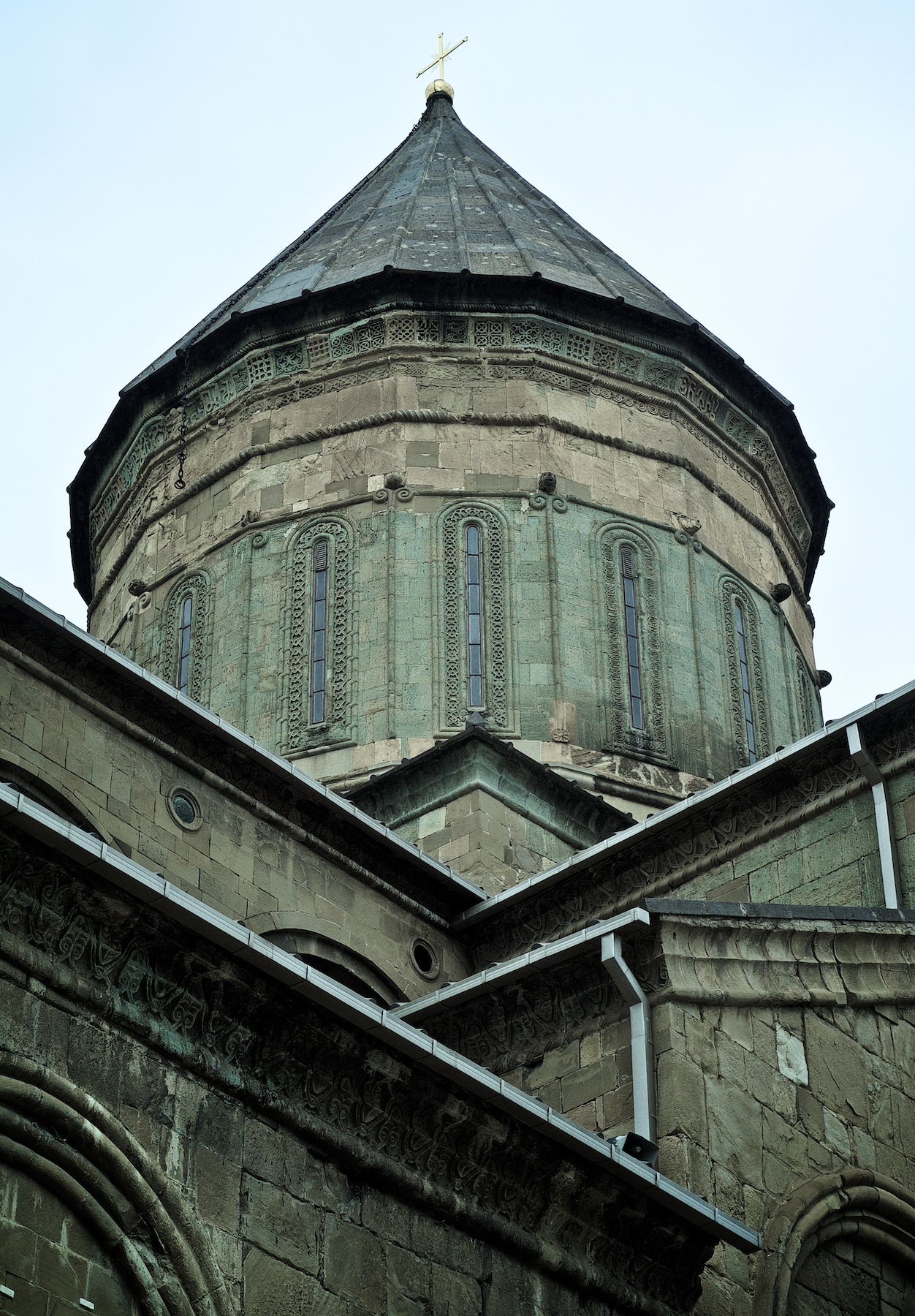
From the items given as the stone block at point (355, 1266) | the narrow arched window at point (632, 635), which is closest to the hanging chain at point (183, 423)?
the narrow arched window at point (632, 635)

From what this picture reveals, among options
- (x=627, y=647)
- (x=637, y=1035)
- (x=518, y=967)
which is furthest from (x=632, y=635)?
(x=637, y=1035)

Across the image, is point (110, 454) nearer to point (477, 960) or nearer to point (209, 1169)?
point (477, 960)

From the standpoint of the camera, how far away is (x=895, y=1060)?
36.7 feet

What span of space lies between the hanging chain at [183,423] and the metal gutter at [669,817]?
6.53 metres

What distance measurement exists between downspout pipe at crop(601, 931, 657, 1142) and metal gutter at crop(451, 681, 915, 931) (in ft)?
9.99

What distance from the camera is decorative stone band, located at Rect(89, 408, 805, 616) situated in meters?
18.7

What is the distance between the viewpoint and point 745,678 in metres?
18.8

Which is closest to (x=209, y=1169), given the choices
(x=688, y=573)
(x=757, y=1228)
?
(x=757, y=1228)

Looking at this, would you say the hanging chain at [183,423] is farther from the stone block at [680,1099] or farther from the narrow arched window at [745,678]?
the stone block at [680,1099]

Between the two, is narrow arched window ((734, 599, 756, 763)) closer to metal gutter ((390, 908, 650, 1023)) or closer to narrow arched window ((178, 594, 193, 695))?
narrow arched window ((178, 594, 193, 695))

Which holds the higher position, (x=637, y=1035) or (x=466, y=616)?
(x=466, y=616)

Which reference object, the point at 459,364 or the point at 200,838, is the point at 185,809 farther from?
the point at 459,364

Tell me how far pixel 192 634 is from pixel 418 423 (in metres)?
2.76

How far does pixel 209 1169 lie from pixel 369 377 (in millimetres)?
12020
